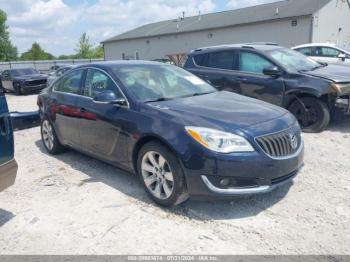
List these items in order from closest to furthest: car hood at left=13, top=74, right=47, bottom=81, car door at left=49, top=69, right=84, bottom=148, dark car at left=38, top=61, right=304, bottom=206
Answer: dark car at left=38, top=61, right=304, bottom=206
car door at left=49, top=69, right=84, bottom=148
car hood at left=13, top=74, right=47, bottom=81

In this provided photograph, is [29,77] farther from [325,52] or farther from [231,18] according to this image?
[231,18]

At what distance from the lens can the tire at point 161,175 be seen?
3.55 m

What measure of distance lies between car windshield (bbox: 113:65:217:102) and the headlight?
1.01m

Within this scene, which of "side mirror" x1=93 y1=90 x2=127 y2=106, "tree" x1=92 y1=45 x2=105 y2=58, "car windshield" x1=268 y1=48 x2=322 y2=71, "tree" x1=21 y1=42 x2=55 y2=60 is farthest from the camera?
"tree" x1=21 y1=42 x2=55 y2=60

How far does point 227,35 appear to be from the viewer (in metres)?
31.8

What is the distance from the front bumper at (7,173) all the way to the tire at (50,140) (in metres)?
2.39

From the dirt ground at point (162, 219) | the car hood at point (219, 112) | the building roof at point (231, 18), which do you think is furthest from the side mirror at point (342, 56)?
the building roof at point (231, 18)

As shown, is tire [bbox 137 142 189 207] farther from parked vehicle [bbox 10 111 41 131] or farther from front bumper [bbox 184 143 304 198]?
parked vehicle [bbox 10 111 41 131]

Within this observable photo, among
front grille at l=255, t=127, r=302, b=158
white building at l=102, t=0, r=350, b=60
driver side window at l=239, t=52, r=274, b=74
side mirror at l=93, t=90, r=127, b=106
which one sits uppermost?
white building at l=102, t=0, r=350, b=60

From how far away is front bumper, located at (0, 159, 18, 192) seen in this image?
3240mm

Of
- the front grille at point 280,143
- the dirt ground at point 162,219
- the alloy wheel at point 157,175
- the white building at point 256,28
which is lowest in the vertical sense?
the dirt ground at point 162,219

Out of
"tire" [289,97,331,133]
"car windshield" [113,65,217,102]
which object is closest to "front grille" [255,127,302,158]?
"car windshield" [113,65,217,102]

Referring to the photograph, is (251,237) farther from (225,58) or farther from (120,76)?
(225,58)

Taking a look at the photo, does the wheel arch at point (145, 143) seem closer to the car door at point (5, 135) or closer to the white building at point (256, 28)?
the car door at point (5, 135)
